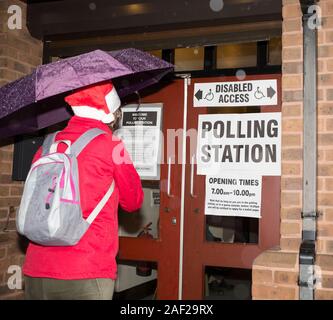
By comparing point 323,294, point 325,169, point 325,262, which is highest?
point 325,169

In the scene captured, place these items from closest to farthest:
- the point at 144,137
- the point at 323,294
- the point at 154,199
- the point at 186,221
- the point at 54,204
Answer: the point at 54,204
the point at 323,294
the point at 186,221
the point at 144,137
the point at 154,199

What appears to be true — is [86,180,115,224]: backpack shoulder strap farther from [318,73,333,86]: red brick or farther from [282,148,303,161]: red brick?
[318,73,333,86]: red brick

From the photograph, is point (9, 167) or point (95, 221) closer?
point (95, 221)

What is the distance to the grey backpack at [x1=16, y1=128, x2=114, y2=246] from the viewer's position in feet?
7.39

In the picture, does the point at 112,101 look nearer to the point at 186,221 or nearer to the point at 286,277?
the point at 286,277

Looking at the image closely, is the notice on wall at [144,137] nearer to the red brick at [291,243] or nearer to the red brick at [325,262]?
the red brick at [291,243]

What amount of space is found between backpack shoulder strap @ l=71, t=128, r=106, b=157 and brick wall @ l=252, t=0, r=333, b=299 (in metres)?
1.55

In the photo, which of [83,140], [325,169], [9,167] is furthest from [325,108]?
[9,167]

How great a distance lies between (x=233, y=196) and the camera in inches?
158

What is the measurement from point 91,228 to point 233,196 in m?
1.92

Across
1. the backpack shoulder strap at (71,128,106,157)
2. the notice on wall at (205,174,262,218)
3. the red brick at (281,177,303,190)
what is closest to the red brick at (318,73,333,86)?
the red brick at (281,177,303,190)

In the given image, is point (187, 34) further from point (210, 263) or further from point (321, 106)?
point (210, 263)

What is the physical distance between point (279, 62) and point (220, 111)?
2.31 feet
